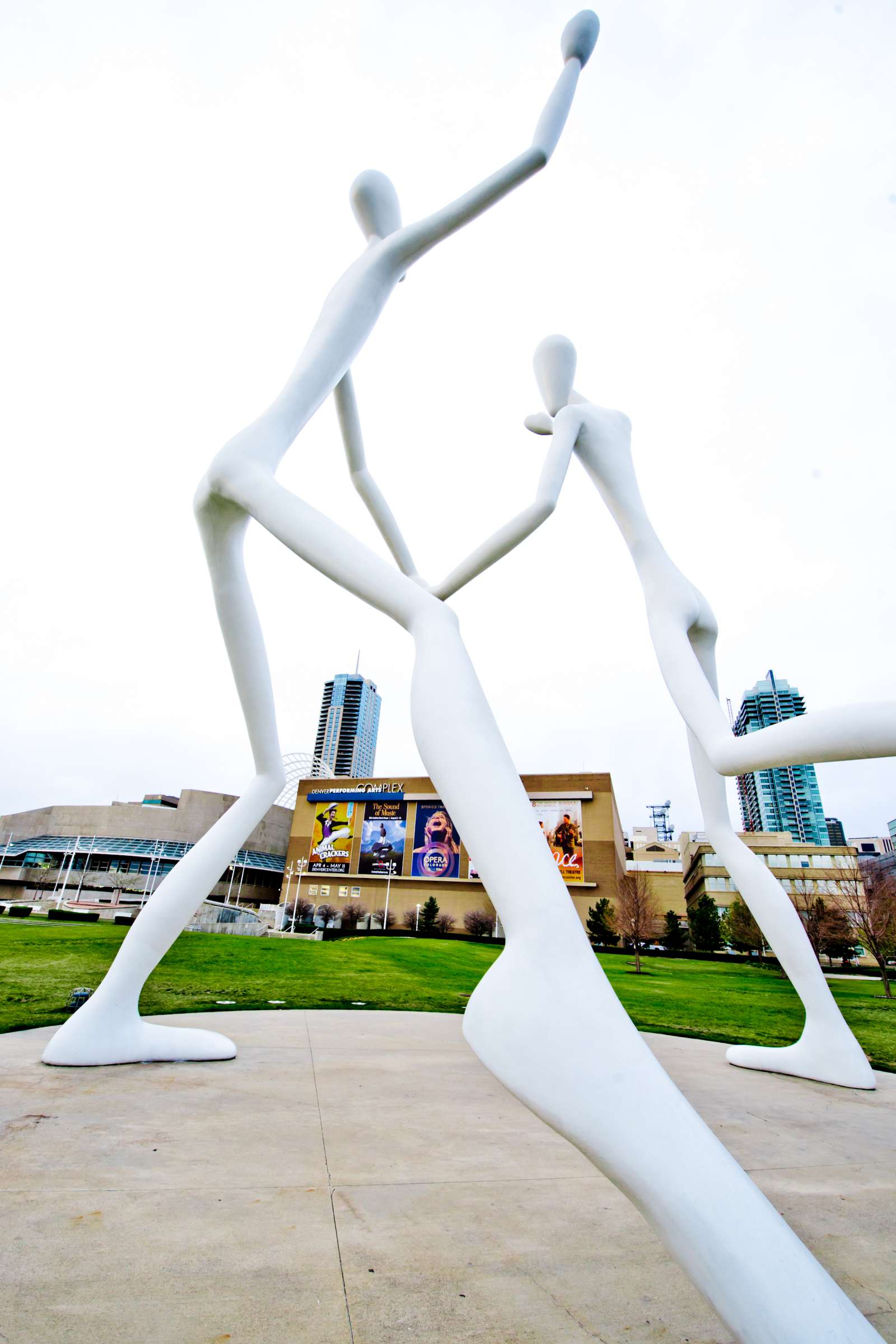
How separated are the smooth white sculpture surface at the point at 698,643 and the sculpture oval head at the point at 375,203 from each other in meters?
2.09

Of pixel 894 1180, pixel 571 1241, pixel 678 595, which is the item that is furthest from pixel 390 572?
pixel 894 1180

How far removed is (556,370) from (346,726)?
590ft

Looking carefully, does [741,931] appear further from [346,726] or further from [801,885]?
[346,726]

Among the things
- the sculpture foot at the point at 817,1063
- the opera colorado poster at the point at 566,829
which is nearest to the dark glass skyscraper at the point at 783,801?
the opera colorado poster at the point at 566,829

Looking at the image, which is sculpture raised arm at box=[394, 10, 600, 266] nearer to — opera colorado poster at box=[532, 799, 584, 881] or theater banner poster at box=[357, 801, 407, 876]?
opera colorado poster at box=[532, 799, 584, 881]

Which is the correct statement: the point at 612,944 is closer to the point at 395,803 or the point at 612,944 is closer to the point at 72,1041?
the point at 395,803

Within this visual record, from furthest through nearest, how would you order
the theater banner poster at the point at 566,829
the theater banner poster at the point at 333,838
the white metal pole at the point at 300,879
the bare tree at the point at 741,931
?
the theater banner poster at the point at 333,838 < the white metal pole at the point at 300,879 < the theater banner poster at the point at 566,829 < the bare tree at the point at 741,931

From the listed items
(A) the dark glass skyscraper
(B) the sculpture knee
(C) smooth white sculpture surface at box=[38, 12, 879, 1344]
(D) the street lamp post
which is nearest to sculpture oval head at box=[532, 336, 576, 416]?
(C) smooth white sculpture surface at box=[38, 12, 879, 1344]

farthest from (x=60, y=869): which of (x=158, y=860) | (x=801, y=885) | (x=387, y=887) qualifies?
(x=801, y=885)

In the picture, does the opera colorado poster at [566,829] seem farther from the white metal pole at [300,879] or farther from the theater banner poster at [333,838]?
the white metal pole at [300,879]

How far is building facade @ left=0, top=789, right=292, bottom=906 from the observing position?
78562mm

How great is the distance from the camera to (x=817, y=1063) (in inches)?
246

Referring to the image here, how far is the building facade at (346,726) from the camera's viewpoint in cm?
18062

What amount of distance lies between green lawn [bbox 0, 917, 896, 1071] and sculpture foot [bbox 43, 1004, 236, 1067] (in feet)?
6.88
